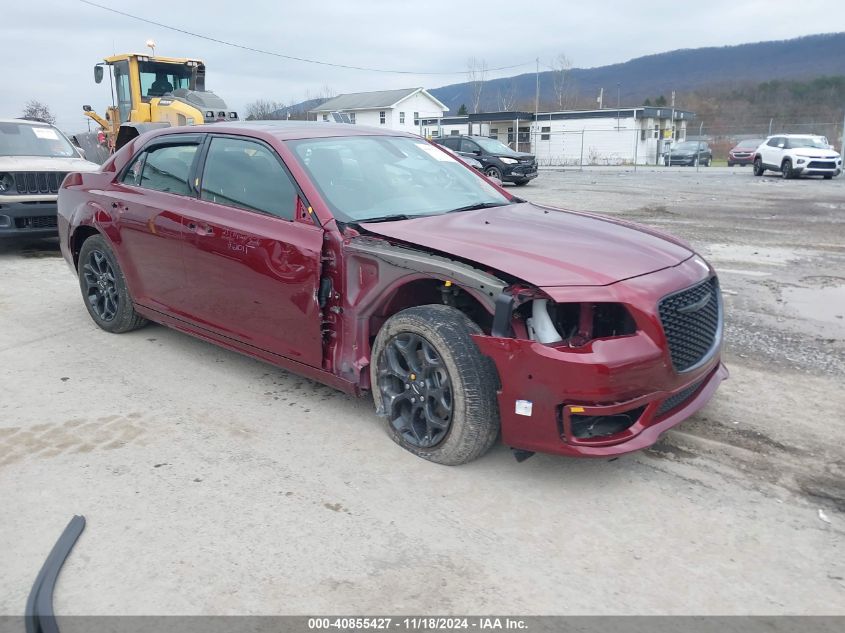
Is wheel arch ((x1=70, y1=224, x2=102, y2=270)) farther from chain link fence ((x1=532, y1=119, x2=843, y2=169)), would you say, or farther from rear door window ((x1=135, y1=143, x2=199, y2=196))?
chain link fence ((x1=532, y1=119, x2=843, y2=169))

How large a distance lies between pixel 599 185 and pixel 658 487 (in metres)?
20.7

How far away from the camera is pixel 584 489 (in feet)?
10.8

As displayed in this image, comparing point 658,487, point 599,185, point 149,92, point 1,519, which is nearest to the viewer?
point 1,519

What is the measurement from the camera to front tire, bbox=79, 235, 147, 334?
5.37m

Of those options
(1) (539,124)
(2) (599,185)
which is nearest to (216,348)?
(2) (599,185)

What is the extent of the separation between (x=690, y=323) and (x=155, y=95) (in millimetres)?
15929

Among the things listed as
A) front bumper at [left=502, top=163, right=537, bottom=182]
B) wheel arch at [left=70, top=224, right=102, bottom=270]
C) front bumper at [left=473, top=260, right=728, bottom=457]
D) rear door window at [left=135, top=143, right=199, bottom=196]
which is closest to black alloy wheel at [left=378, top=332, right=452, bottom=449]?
front bumper at [left=473, top=260, right=728, bottom=457]

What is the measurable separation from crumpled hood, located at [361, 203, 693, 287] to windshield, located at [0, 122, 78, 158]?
867cm

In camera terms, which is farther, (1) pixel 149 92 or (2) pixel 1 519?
(1) pixel 149 92

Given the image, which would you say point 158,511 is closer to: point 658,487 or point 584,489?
point 584,489

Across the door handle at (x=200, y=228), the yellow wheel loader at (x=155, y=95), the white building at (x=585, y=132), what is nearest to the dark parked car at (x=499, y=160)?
the yellow wheel loader at (x=155, y=95)

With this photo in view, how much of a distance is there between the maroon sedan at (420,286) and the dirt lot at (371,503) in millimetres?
308
